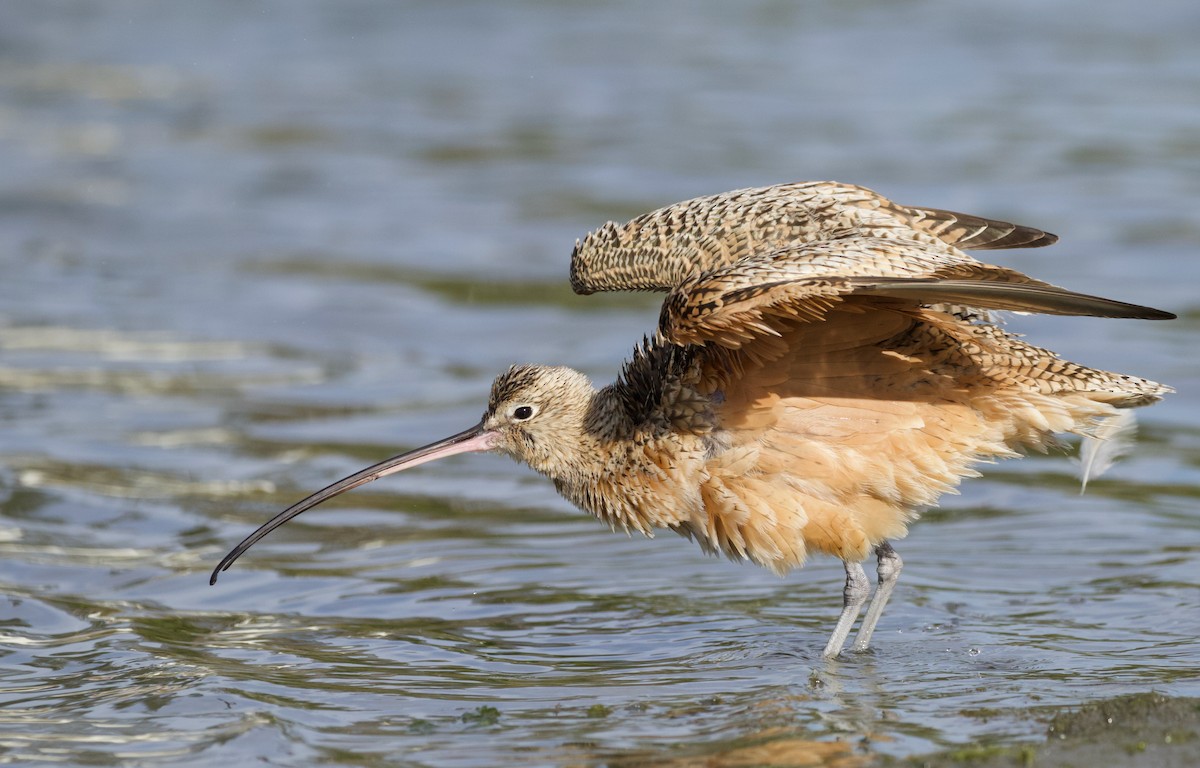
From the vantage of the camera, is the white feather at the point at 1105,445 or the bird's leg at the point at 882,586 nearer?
the bird's leg at the point at 882,586

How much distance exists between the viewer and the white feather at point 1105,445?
711cm

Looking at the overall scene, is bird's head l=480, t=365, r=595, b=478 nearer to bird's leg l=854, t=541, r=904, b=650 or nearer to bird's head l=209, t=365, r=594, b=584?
bird's head l=209, t=365, r=594, b=584

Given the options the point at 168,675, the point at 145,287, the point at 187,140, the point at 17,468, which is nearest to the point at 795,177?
the point at 145,287

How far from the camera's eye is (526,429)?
7.20 m

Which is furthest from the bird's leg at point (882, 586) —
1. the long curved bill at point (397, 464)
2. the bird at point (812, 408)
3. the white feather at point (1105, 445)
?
the long curved bill at point (397, 464)

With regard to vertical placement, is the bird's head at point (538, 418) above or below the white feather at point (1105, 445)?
above

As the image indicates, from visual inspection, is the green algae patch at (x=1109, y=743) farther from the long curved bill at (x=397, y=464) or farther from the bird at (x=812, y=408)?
Answer: the long curved bill at (x=397, y=464)

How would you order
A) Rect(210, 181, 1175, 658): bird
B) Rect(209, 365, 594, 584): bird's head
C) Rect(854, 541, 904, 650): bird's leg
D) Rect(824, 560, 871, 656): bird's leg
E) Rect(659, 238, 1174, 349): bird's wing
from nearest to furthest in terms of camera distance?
1. Rect(659, 238, 1174, 349): bird's wing
2. Rect(210, 181, 1175, 658): bird
3. Rect(824, 560, 871, 656): bird's leg
4. Rect(854, 541, 904, 650): bird's leg
5. Rect(209, 365, 594, 584): bird's head

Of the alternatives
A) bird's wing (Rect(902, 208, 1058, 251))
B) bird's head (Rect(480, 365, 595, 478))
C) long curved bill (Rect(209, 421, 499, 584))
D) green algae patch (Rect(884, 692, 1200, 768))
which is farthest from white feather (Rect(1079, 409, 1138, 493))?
long curved bill (Rect(209, 421, 499, 584))

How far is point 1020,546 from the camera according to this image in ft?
26.5

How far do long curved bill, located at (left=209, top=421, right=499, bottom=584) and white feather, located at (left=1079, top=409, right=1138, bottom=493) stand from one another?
244 centimetres

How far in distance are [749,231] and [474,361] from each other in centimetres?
459

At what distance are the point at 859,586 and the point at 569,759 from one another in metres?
1.97

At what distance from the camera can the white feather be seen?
23.3ft
